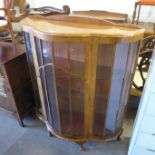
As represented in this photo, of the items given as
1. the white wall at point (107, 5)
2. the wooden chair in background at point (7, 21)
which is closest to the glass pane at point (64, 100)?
the wooden chair in background at point (7, 21)

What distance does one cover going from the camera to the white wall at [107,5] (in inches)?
103

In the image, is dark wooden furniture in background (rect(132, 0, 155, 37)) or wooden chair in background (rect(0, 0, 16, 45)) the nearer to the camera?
wooden chair in background (rect(0, 0, 16, 45))

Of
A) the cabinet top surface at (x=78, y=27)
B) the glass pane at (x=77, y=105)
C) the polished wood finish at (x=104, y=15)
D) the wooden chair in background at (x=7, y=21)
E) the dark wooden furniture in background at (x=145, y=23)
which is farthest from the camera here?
the polished wood finish at (x=104, y=15)

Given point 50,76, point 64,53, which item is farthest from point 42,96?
point 64,53

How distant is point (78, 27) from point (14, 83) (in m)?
0.76

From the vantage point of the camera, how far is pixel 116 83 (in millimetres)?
1080

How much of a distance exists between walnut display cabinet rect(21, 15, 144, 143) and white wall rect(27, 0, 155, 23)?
195 centimetres

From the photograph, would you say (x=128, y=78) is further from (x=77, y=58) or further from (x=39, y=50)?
(x=39, y=50)

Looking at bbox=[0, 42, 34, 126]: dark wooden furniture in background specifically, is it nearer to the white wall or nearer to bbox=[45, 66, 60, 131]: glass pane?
bbox=[45, 66, 60, 131]: glass pane

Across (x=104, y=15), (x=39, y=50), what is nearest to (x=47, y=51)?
(x=39, y=50)

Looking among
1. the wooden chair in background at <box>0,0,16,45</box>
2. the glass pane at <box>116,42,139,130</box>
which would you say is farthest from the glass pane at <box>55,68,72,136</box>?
the wooden chair in background at <box>0,0,16,45</box>

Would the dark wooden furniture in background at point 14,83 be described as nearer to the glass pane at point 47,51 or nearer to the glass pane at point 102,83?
the glass pane at point 47,51

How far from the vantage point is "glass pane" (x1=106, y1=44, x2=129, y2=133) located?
944 millimetres

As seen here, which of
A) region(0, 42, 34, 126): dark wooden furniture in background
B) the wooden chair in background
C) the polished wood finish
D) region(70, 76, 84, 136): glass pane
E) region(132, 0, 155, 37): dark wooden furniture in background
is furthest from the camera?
the polished wood finish
